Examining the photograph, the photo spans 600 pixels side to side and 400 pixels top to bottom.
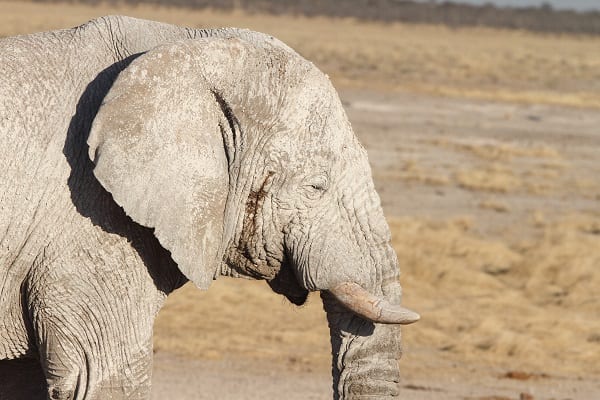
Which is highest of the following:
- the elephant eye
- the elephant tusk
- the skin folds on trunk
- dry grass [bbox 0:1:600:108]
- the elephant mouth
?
the elephant eye

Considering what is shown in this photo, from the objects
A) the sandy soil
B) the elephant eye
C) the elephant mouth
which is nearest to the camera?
the elephant eye

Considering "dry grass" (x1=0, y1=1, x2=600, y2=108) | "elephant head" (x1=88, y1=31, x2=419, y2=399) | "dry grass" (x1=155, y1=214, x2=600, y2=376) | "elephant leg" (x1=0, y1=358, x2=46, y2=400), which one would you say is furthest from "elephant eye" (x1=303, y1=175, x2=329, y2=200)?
"dry grass" (x1=0, y1=1, x2=600, y2=108)

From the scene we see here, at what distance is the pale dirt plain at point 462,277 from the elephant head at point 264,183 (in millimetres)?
3248

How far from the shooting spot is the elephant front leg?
387 centimetres

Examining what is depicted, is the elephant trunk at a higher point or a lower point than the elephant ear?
lower

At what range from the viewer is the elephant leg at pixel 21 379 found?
4457mm

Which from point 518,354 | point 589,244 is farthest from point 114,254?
point 589,244

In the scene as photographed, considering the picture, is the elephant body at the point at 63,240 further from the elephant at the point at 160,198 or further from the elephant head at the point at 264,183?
the elephant head at the point at 264,183

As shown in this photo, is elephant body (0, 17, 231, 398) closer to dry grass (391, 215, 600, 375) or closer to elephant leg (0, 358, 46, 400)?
elephant leg (0, 358, 46, 400)

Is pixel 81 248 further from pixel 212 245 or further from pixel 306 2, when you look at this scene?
pixel 306 2

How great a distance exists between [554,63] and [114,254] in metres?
47.0

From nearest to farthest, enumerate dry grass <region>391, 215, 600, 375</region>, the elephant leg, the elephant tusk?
the elephant tusk → the elephant leg → dry grass <region>391, 215, 600, 375</region>

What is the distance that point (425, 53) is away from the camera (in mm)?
49656

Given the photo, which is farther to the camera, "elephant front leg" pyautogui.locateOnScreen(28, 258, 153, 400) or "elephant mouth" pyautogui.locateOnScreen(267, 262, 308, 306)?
"elephant mouth" pyautogui.locateOnScreen(267, 262, 308, 306)
